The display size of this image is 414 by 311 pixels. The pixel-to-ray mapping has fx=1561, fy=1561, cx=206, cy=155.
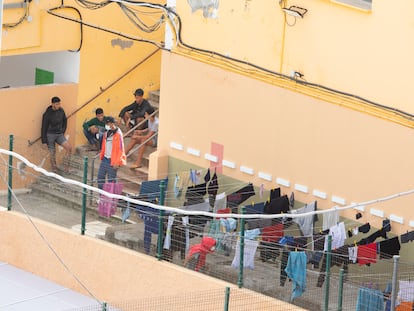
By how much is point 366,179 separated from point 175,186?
363cm

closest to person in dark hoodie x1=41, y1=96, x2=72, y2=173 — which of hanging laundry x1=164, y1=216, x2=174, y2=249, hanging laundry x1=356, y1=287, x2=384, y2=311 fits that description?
hanging laundry x1=164, y1=216, x2=174, y2=249

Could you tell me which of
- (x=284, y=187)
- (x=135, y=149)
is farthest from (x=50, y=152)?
(x=284, y=187)

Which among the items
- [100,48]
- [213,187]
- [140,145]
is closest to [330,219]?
[213,187]

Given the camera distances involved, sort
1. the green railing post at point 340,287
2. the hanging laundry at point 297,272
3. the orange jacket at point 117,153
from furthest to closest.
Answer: the orange jacket at point 117,153
the hanging laundry at point 297,272
the green railing post at point 340,287

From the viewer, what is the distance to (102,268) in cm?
2367

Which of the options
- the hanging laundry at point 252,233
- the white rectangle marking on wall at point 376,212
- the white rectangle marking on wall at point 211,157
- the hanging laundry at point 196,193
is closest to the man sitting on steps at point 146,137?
the white rectangle marking on wall at point 211,157

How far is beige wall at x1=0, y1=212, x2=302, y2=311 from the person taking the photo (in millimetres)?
22203

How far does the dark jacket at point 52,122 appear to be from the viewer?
28.1 metres

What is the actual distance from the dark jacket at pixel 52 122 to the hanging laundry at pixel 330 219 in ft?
21.3

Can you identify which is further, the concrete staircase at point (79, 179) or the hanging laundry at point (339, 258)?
the concrete staircase at point (79, 179)

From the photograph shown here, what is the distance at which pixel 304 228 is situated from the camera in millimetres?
23609

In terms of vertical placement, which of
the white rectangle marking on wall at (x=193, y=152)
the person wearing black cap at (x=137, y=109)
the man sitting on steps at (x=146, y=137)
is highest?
the person wearing black cap at (x=137, y=109)

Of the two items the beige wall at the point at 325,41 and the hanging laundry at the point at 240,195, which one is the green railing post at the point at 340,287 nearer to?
the beige wall at the point at 325,41

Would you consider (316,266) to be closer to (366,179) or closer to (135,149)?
(366,179)
